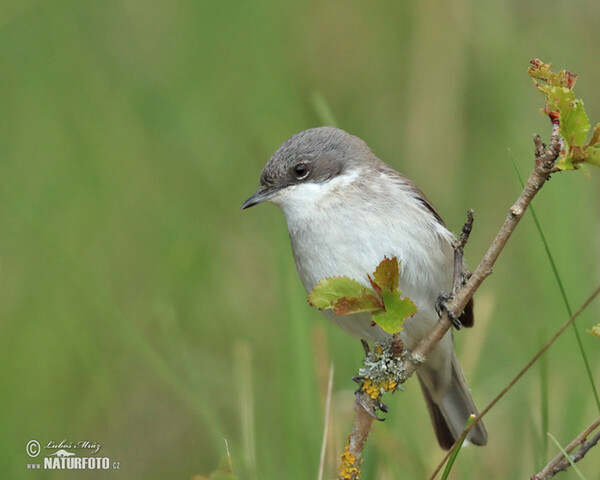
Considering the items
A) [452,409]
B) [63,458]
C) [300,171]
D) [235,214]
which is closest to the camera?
[63,458]

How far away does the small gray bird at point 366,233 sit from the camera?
3932 mm

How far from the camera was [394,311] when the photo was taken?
2514 mm

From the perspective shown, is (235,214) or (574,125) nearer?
(574,125)

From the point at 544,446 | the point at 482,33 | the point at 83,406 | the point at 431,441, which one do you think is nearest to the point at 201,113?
the point at 482,33

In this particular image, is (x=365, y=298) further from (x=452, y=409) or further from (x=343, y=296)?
(x=452, y=409)

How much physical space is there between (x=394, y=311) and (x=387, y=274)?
108 mm

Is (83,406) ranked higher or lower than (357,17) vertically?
lower

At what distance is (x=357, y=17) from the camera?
787 cm

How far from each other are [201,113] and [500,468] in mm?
3600

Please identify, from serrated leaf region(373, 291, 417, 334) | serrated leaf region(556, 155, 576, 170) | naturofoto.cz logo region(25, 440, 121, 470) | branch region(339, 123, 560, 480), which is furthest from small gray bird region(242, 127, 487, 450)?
serrated leaf region(556, 155, 576, 170)

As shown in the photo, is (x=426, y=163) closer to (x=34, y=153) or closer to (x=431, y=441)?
(x=431, y=441)

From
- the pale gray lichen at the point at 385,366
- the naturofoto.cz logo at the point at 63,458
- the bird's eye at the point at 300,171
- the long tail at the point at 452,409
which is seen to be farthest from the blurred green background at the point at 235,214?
the pale gray lichen at the point at 385,366

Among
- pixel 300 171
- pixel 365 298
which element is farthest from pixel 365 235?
pixel 365 298

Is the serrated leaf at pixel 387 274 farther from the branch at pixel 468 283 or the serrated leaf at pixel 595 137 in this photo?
the serrated leaf at pixel 595 137
